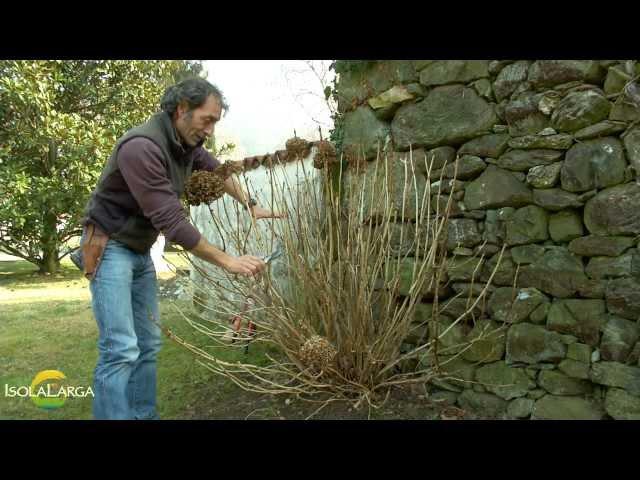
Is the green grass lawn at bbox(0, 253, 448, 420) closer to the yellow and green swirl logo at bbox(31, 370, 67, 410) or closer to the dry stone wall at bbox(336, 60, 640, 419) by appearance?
the yellow and green swirl logo at bbox(31, 370, 67, 410)

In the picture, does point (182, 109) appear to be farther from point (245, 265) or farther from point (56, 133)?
point (56, 133)

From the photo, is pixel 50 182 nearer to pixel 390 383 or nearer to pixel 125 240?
pixel 125 240

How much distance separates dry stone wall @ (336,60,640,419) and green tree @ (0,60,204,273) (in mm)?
6799

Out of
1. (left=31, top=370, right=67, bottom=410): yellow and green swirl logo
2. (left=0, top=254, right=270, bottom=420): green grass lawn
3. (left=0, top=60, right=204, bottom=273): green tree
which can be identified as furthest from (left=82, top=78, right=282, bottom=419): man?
(left=0, top=60, right=204, bottom=273): green tree

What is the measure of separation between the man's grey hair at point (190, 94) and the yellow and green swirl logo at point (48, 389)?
2.11 meters

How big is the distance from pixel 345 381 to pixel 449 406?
0.67 metres

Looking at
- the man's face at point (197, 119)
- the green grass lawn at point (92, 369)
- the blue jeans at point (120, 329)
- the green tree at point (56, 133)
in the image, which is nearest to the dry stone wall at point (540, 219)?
the green grass lawn at point (92, 369)

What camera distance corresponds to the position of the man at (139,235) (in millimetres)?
2025

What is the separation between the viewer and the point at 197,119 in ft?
7.38

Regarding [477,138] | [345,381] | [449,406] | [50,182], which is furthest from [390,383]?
[50,182]

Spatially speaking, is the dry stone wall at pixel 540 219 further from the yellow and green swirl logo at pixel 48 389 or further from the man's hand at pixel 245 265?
the yellow and green swirl logo at pixel 48 389

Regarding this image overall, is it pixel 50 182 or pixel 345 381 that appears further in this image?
pixel 50 182

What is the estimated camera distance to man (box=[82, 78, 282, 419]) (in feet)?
6.64

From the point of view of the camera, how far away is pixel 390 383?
260cm
